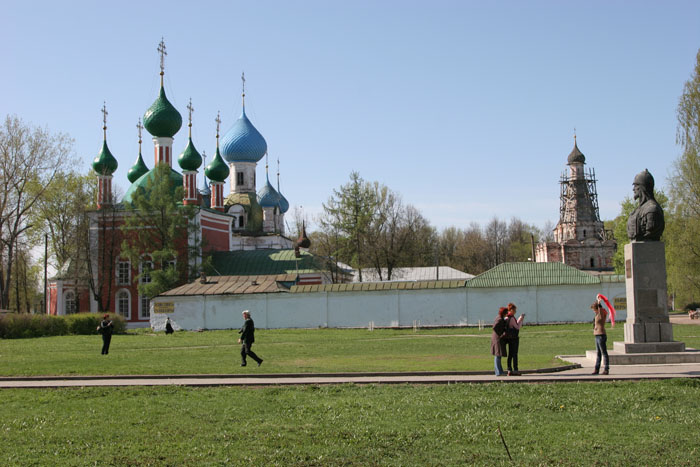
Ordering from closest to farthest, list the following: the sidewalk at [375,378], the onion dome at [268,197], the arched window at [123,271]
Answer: the sidewalk at [375,378]
the arched window at [123,271]
the onion dome at [268,197]

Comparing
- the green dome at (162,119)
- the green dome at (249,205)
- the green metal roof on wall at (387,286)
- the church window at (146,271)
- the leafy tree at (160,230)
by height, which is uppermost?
the green dome at (162,119)

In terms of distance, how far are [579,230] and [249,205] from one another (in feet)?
127

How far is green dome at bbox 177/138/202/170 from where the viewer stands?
189ft

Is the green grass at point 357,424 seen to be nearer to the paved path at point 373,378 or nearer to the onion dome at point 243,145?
the paved path at point 373,378

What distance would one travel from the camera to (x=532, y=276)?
3994 centimetres

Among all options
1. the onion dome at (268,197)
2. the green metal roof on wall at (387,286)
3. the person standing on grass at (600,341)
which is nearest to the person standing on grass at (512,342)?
the person standing on grass at (600,341)

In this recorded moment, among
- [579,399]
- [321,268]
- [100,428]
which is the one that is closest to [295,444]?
[100,428]

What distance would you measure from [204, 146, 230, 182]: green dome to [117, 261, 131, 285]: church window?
38.0ft

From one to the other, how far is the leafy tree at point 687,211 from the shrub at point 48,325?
30.7 metres

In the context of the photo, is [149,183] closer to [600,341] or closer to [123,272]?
[123,272]

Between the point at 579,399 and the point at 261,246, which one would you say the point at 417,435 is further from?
the point at 261,246

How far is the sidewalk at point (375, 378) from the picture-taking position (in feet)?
47.2

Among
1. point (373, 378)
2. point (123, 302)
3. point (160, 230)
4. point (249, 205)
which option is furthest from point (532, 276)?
point (249, 205)

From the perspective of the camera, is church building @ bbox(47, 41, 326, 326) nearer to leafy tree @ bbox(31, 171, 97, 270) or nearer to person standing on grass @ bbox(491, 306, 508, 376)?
leafy tree @ bbox(31, 171, 97, 270)
